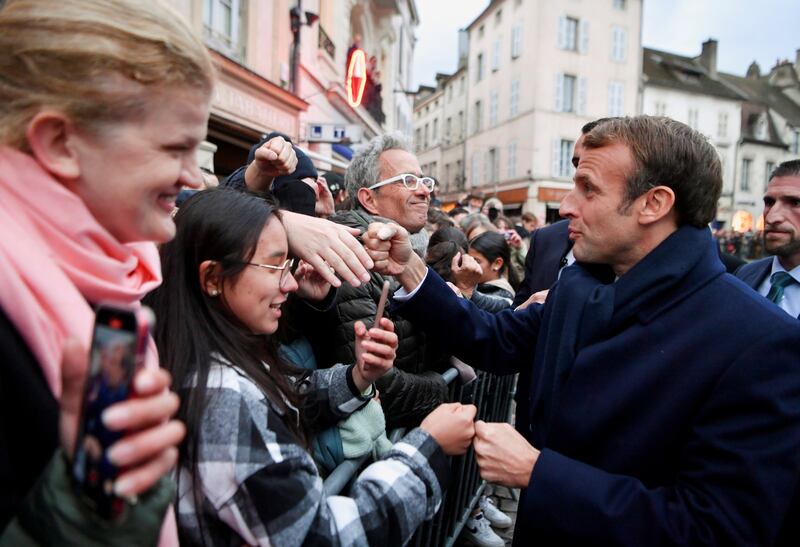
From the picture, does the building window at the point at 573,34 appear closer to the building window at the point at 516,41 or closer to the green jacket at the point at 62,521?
the building window at the point at 516,41

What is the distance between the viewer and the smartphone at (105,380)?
22.8 inches

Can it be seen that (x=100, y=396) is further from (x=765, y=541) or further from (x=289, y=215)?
(x=765, y=541)

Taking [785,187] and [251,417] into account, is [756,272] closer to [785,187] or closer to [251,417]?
[785,187]

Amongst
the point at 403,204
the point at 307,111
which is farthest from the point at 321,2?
the point at 403,204

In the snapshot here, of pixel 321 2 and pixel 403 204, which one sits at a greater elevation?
pixel 321 2

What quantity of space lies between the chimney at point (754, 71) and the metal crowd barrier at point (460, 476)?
49331 mm

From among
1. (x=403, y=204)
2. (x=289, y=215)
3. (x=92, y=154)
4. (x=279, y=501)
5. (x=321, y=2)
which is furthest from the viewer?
(x=321, y=2)

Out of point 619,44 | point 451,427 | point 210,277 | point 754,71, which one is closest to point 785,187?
point 451,427

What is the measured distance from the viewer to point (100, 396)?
59 cm

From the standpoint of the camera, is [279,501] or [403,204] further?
[403,204]

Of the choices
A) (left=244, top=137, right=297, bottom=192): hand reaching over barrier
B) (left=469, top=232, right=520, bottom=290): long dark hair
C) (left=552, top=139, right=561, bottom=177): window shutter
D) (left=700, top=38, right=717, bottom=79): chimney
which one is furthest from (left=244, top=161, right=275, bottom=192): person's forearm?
(left=700, top=38, right=717, bottom=79): chimney

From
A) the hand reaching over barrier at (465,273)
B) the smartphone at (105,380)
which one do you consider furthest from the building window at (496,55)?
the smartphone at (105,380)

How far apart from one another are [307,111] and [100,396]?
1085 cm

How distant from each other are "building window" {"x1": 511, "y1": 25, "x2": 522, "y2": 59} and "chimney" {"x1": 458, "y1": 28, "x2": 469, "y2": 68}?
31.2 ft
